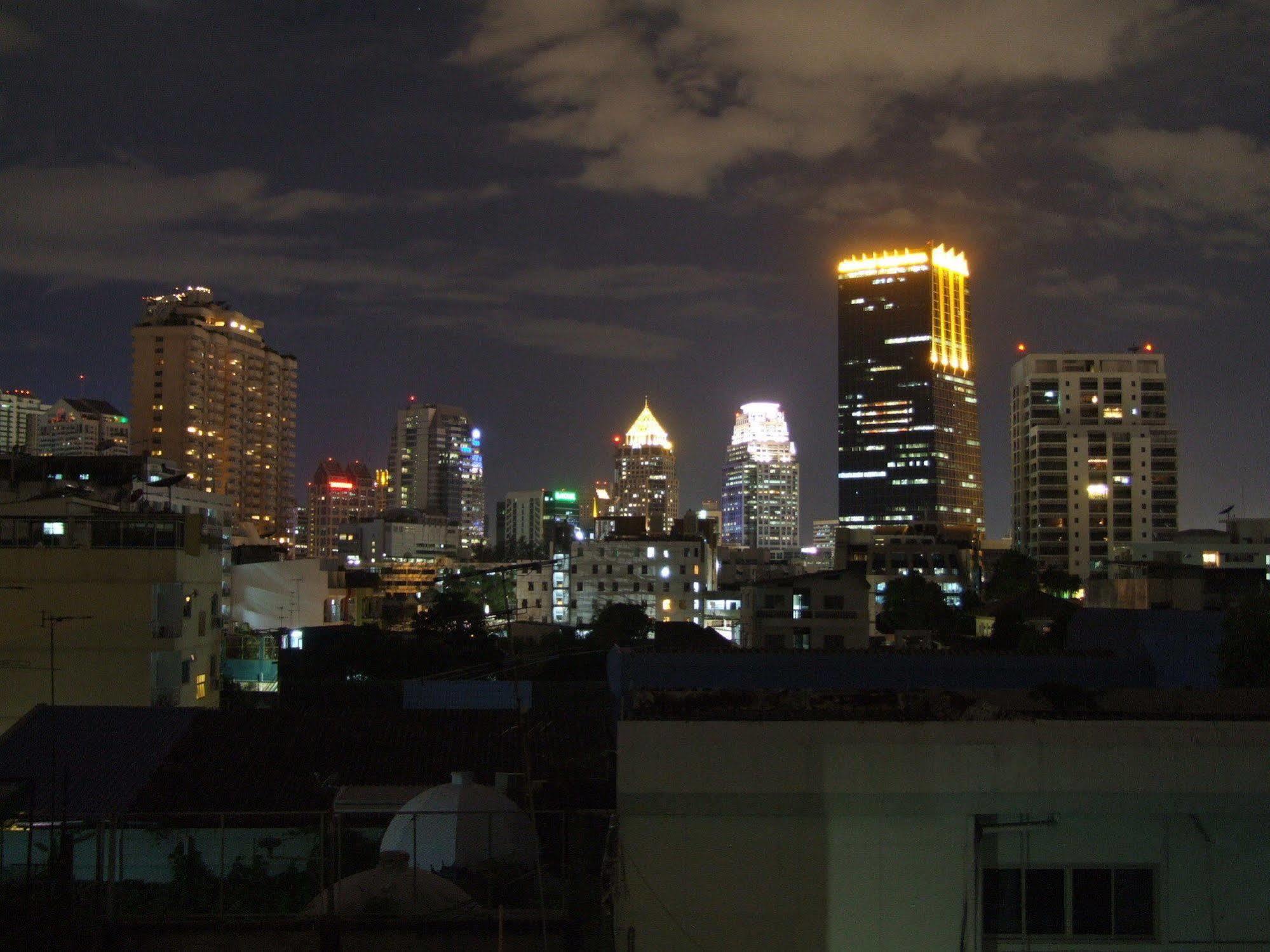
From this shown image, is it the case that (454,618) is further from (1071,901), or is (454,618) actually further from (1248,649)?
(1071,901)

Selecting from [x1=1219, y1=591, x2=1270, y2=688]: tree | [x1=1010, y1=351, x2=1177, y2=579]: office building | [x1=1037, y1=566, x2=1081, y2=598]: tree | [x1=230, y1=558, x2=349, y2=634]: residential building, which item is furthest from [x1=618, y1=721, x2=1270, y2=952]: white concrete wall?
[x1=1010, y1=351, x2=1177, y2=579]: office building

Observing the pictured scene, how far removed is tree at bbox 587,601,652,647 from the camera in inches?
2185

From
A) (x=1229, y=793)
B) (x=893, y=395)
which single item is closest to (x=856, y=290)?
(x=893, y=395)

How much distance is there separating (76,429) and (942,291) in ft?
426

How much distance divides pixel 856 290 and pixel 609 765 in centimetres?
19027

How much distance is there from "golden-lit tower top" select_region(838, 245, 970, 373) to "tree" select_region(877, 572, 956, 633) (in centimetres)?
12650

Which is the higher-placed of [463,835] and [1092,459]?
[1092,459]

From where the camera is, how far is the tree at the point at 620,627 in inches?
2185

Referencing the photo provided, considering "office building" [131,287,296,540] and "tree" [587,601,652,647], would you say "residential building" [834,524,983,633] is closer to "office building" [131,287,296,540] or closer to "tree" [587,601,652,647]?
"tree" [587,601,652,647]

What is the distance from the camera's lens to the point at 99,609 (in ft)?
86.3

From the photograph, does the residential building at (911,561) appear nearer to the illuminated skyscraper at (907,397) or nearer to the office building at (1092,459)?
the office building at (1092,459)

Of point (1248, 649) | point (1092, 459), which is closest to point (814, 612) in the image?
point (1248, 649)

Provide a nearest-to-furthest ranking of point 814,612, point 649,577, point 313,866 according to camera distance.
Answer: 1. point 313,866
2. point 814,612
3. point 649,577

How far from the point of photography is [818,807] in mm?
8195
